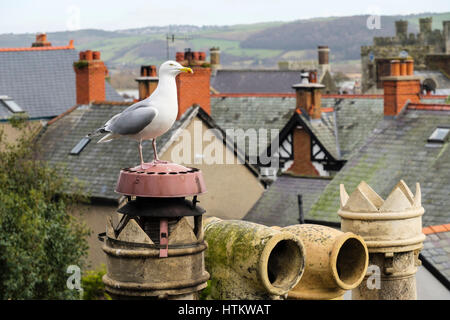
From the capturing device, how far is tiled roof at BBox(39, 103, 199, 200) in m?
31.0

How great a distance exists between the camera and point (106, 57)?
19612 cm

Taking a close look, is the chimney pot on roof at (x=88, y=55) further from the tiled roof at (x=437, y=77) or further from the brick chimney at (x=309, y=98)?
the tiled roof at (x=437, y=77)

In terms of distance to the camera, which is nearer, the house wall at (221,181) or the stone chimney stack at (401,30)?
the house wall at (221,181)

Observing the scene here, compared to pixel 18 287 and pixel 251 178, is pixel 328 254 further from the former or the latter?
pixel 251 178

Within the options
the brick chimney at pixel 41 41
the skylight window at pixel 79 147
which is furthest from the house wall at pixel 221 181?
the brick chimney at pixel 41 41

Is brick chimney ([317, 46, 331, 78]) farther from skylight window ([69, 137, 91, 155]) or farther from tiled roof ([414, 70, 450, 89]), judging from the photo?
skylight window ([69, 137, 91, 155])

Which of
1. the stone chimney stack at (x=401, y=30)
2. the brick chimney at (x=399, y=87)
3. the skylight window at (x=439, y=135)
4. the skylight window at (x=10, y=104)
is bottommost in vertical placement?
the skylight window at (x=439, y=135)

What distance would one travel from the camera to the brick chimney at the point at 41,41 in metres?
50.8

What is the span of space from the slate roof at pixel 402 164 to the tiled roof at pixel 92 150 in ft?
20.0

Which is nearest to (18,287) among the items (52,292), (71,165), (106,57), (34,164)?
(52,292)

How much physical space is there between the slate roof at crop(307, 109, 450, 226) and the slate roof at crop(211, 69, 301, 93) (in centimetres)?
4722

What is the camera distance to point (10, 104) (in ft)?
137

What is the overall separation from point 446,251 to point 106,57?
186 m

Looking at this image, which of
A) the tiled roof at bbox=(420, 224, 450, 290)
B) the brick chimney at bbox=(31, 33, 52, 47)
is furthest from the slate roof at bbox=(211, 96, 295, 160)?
the tiled roof at bbox=(420, 224, 450, 290)
